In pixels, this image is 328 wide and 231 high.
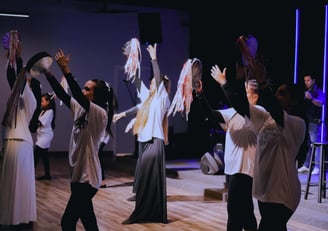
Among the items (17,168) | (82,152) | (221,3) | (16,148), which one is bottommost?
(17,168)

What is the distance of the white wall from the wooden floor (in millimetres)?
2826

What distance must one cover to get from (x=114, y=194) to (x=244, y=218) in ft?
11.8

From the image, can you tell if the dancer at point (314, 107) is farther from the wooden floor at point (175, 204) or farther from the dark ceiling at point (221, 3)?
the dark ceiling at point (221, 3)

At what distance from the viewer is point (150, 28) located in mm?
7273

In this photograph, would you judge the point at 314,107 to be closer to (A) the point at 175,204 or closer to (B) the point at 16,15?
(A) the point at 175,204

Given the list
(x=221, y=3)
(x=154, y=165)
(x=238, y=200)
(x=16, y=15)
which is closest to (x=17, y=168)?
(x=154, y=165)

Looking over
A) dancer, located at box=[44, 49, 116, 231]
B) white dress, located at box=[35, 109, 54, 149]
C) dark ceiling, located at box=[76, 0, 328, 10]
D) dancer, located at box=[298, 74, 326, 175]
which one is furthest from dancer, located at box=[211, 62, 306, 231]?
white dress, located at box=[35, 109, 54, 149]

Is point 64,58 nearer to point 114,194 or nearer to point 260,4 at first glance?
point 114,194

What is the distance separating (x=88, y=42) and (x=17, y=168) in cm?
818

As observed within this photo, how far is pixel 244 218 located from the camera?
4277 mm

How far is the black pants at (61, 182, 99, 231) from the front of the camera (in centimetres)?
368

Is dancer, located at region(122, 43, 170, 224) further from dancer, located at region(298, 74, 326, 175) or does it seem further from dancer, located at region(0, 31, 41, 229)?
dancer, located at region(298, 74, 326, 175)

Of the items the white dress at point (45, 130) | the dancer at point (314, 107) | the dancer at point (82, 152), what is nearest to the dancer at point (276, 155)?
the dancer at point (82, 152)

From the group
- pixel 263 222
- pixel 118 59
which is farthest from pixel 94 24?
pixel 263 222
